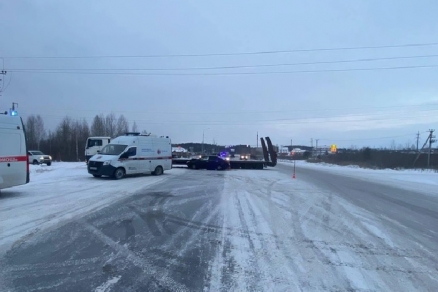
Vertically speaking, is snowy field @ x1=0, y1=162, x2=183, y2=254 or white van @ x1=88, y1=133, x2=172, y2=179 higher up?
white van @ x1=88, y1=133, x2=172, y2=179

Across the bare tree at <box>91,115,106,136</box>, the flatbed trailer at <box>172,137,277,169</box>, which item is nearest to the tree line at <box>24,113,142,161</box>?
the bare tree at <box>91,115,106,136</box>

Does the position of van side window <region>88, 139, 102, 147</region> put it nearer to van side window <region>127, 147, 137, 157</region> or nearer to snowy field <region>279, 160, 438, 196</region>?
van side window <region>127, 147, 137, 157</region>

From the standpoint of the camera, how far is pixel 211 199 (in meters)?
13.3

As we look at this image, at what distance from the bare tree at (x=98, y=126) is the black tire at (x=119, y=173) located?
6576cm

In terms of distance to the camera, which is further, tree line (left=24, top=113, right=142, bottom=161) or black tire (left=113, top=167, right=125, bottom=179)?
tree line (left=24, top=113, right=142, bottom=161)

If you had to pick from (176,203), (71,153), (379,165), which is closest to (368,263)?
(176,203)

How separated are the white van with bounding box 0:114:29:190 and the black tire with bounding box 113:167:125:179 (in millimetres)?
7346

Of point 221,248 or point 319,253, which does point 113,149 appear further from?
point 319,253

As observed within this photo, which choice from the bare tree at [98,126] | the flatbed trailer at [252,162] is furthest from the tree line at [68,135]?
the flatbed trailer at [252,162]

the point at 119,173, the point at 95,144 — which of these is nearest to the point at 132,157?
the point at 119,173

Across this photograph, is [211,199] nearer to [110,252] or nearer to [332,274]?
[110,252]

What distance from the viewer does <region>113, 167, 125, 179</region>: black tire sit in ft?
67.9

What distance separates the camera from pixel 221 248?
22.2 feet

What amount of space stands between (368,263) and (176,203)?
740 centimetres
